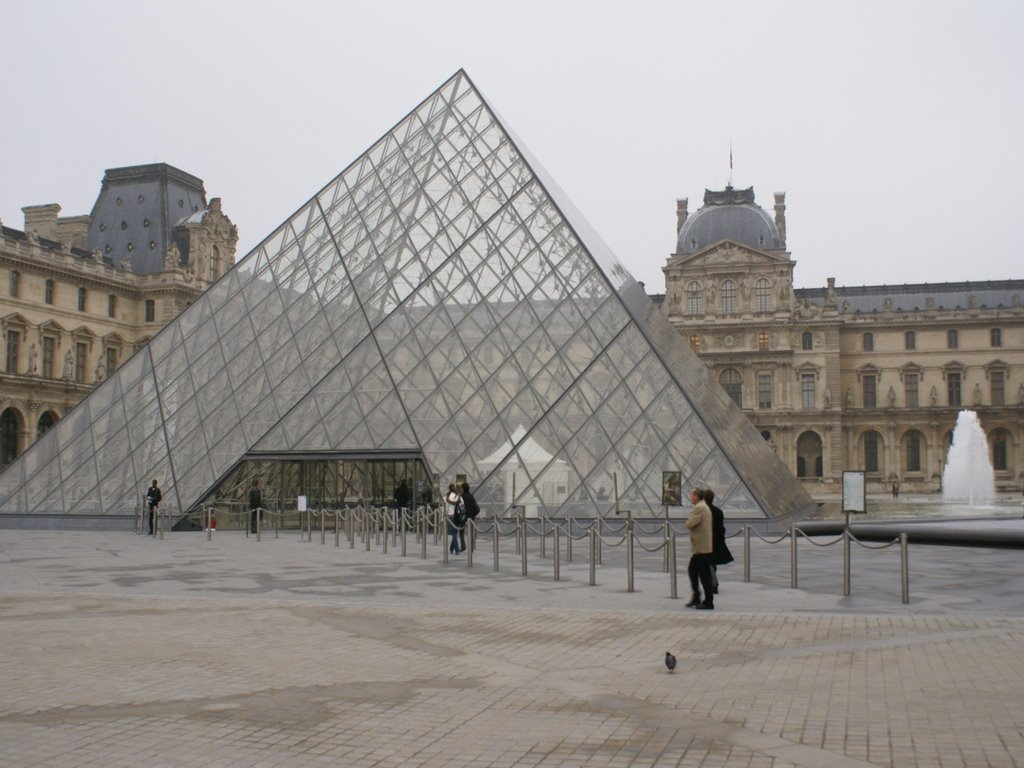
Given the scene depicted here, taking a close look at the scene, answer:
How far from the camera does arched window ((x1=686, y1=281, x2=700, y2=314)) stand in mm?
69062

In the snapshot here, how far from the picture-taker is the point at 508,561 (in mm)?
15359

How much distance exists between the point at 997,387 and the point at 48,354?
54422 millimetres

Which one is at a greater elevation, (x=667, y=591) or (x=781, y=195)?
(x=781, y=195)

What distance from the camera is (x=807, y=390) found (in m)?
69.2

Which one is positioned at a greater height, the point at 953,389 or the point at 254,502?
the point at 953,389

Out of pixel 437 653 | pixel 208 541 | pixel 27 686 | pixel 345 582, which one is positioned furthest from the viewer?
pixel 208 541

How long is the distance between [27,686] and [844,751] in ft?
15.1

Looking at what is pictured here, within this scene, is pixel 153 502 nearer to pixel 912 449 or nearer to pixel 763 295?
pixel 763 295

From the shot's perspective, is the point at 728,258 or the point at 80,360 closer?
the point at 80,360

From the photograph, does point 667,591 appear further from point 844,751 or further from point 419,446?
point 419,446

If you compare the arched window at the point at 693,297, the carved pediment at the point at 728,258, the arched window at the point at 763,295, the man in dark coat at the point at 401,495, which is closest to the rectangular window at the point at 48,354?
the carved pediment at the point at 728,258

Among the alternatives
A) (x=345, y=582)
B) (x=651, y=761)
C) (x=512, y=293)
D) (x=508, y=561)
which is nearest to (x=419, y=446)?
(x=512, y=293)

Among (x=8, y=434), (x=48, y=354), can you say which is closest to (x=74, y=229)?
(x=48, y=354)

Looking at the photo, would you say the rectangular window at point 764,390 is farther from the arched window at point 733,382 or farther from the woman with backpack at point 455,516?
the woman with backpack at point 455,516
